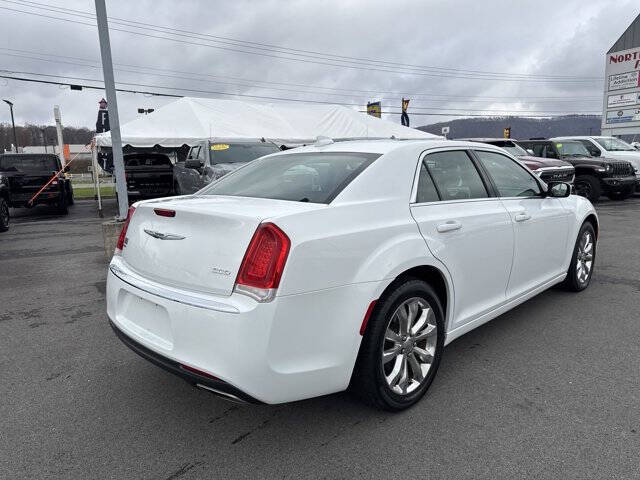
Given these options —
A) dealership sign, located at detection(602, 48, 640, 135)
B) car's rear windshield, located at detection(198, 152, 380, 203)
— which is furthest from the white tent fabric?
dealership sign, located at detection(602, 48, 640, 135)

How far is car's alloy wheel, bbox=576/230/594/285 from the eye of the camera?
16.4 feet

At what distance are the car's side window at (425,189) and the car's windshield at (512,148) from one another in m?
11.1

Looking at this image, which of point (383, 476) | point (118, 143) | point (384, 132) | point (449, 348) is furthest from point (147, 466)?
point (384, 132)

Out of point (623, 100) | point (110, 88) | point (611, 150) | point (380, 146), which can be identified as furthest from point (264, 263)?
point (623, 100)

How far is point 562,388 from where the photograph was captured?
3.06 m

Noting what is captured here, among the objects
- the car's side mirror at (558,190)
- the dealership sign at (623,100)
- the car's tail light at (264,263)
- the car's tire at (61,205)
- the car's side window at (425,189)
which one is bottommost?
the car's tire at (61,205)

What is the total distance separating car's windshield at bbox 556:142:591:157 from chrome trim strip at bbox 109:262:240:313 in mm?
15249

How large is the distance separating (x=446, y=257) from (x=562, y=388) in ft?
3.76

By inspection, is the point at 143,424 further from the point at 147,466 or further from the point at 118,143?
the point at 118,143

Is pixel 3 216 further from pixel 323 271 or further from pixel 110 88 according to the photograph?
→ pixel 323 271

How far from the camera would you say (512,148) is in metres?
13.7

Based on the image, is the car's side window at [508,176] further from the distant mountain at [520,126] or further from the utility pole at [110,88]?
the distant mountain at [520,126]

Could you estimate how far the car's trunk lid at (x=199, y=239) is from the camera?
2326mm

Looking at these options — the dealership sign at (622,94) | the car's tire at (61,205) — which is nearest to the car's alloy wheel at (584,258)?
the car's tire at (61,205)
